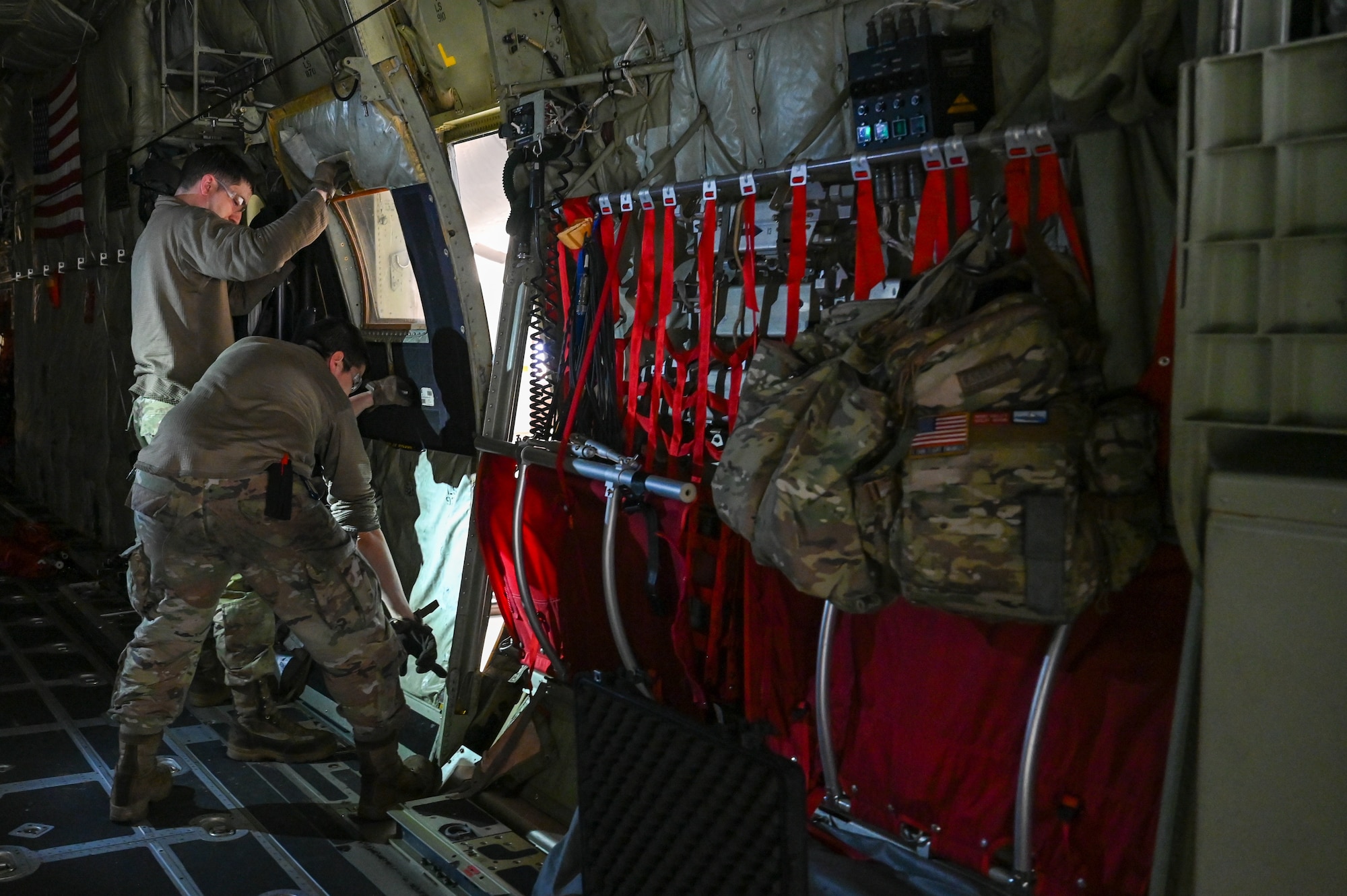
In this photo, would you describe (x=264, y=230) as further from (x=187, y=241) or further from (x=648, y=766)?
(x=648, y=766)

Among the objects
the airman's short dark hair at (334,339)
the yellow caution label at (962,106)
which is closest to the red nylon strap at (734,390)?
the yellow caution label at (962,106)

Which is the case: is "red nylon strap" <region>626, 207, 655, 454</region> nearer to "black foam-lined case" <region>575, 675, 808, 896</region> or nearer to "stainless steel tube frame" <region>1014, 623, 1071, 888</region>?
"black foam-lined case" <region>575, 675, 808, 896</region>

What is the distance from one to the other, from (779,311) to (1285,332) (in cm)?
183

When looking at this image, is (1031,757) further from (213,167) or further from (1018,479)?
(213,167)

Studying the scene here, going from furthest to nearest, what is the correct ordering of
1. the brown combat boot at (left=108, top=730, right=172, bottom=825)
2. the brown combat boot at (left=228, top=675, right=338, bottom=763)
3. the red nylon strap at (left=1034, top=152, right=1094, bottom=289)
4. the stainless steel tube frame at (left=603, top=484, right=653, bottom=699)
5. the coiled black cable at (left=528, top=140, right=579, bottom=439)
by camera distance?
the brown combat boot at (left=228, top=675, right=338, bottom=763) → the coiled black cable at (left=528, top=140, right=579, bottom=439) → the brown combat boot at (left=108, top=730, right=172, bottom=825) → the stainless steel tube frame at (left=603, top=484, right=653, bottom=699) → the red nylon strap at (left=1034, top=152, right=1094, bottom=289)

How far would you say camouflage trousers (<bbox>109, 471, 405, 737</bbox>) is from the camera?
3604mm

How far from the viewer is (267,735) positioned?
426cm

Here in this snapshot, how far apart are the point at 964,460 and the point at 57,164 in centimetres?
777

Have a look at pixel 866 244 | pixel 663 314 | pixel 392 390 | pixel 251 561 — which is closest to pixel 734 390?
pixel 663 314

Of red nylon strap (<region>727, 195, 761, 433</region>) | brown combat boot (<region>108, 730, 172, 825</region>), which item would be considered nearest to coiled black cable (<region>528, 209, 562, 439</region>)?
red nylon strap (<region>727, 195, 761, 433</region>)

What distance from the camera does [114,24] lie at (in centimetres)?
637

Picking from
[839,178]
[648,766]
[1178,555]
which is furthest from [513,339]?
[1178,555]

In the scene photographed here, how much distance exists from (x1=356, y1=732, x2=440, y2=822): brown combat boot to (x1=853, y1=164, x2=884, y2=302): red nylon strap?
2317 mm

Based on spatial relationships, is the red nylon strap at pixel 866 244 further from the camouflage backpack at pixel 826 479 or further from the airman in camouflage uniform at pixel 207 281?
the airman in camouflage uniform at pixel 207 281
